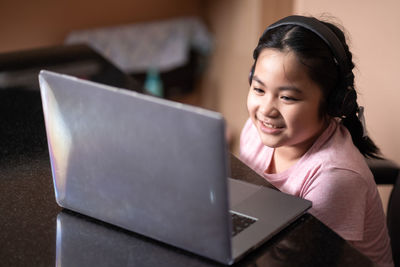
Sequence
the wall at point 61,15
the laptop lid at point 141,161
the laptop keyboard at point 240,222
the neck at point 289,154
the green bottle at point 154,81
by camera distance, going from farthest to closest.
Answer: the green bottle at point 154,81 → the wall at point 61,15 → the neck at point 289,154 → the laptop keyboard at point 240,222 → the laptop lid at point 141,161

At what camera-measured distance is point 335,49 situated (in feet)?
3.41

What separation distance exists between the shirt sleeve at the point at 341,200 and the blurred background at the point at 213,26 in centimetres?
49

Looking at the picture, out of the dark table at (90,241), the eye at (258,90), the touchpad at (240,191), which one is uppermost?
the eye at (258,90)

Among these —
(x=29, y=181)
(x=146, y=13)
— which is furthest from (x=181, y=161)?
(x=146, y=13)

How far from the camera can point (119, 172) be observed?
81 centimetres

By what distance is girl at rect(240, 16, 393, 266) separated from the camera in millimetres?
1034

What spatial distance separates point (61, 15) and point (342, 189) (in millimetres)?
1964

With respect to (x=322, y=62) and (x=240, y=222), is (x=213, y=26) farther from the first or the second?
(x=240, y=222)

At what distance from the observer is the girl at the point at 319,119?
103cm

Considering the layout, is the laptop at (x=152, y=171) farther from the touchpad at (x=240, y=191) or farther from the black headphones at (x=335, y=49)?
the black headphones at (x=335, y=49)

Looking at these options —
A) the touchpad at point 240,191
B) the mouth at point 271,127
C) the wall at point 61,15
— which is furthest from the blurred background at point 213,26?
the touchpad at point 240,191

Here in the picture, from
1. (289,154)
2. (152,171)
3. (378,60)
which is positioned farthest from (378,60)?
(152,171)

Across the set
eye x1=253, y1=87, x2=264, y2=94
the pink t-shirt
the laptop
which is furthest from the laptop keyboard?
eye x1=253, y1=87, x2=264, y2=94

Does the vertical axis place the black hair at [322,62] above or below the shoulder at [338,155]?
above
